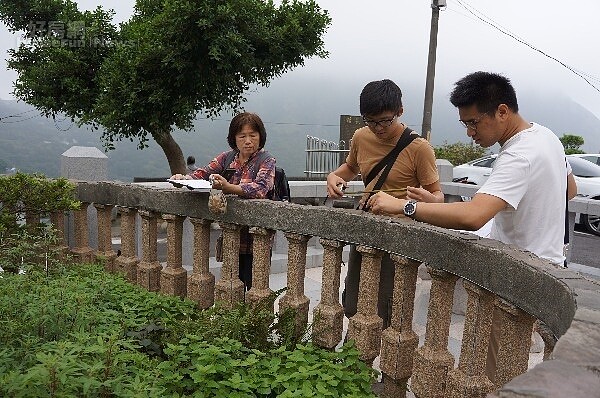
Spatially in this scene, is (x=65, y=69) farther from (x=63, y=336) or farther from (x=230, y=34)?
(x=63, y=336)

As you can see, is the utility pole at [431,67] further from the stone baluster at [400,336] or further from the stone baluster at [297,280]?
the stone baluster at [400,336]

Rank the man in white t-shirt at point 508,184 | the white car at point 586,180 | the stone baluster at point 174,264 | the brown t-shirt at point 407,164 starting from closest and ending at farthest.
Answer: the man in white t-shirt at point 508,184, the brown t-shirt at point 407,164, the stone baluster at point 174,264, the white car at point 586,180

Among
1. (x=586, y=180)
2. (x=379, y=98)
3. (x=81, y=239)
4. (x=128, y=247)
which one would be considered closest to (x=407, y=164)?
(x=379, y=98)

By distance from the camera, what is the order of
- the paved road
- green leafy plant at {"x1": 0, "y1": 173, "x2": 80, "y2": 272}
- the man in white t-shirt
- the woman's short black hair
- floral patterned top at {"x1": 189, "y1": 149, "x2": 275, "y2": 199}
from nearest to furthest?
the man in white t-shirt
floral patterned top at {"x1": 189, "y1": 149, "x2": 275, "y2": 199}
the woman's short black hair
green leafy plant at {"x1": 0, "y1": 173, "x2": 80, "y2": 272}
the paved road

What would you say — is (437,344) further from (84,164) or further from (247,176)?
(84,164)

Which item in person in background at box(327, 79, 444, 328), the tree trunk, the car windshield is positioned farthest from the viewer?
the tree trunk

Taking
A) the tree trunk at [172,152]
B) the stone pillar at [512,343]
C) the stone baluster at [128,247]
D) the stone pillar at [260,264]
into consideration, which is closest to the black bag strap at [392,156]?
the stone pillar at [260,264]

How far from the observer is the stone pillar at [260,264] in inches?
149

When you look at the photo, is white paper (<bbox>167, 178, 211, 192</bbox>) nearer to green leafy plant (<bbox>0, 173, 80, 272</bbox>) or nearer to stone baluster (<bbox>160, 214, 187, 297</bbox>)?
stone baluster (<bbox>160, 214, 187, 297</bbox>)

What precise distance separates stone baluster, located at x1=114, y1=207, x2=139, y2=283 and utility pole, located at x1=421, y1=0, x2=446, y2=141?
38.7 ft

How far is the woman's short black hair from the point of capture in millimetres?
3939

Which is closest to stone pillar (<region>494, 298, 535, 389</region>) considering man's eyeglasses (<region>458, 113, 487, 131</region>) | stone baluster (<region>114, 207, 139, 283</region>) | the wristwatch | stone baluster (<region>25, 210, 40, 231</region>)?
the wristwatch

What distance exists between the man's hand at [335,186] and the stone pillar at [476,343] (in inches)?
44.1

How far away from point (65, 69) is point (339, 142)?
31.0 ft
